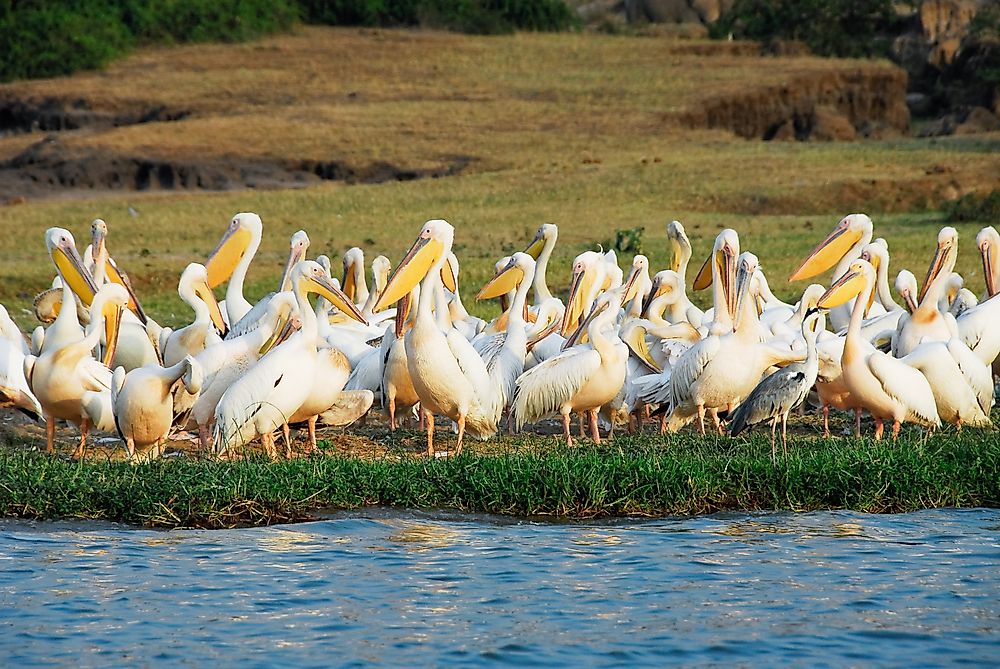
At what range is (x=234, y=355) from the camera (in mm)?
8547

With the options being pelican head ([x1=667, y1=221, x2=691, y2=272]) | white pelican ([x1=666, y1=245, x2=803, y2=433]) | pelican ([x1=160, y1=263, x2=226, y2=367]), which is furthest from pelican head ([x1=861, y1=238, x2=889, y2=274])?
pelican ([x1=160, y1=263, x2=226, y2=367])

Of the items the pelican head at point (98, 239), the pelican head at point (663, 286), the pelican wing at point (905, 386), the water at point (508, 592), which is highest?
the pelican head at point (98, 239)

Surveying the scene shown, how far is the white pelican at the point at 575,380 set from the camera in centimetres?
866

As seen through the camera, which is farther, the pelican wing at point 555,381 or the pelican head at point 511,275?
the pelican head at point 511,275

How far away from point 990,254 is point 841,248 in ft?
3.40

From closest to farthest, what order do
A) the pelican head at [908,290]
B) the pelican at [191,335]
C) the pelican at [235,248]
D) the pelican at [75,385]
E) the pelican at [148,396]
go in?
the pelican at [148,396] < the pelican at [75,385] < the pelican at [191,335] < the pelican head at [908,290] < the pelican at [235,248]

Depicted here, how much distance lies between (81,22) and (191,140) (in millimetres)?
9091

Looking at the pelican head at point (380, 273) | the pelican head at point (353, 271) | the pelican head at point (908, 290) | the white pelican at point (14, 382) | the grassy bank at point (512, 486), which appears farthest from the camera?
the pelican head at point (353, 271)

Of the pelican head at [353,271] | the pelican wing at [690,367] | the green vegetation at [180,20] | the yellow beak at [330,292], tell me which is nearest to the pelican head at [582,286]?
the pelican wing at [690,367]

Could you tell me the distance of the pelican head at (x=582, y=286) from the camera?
10477 mm

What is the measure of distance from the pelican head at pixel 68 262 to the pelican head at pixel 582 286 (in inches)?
124

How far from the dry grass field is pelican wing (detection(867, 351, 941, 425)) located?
547 centimetres

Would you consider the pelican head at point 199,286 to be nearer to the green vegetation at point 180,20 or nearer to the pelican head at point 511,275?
the pelican head at point 511,275

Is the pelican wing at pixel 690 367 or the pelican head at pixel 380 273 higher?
the pelican head at pixel 380 273
